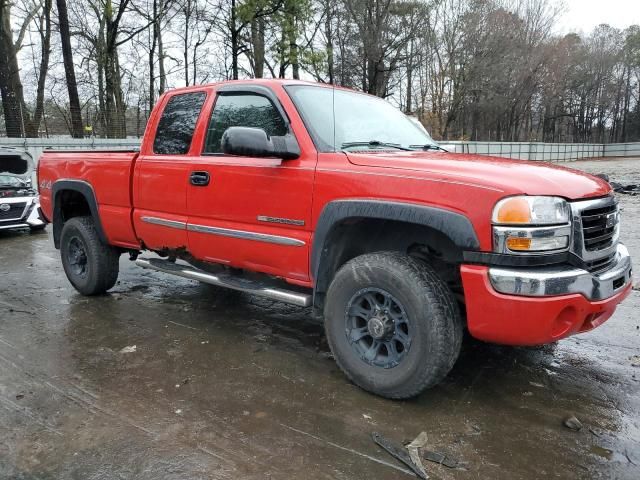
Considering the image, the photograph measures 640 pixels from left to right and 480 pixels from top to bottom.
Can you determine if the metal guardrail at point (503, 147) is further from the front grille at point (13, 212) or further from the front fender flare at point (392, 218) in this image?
the front grille at point (13, 212)

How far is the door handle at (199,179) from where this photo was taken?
12.8 feet

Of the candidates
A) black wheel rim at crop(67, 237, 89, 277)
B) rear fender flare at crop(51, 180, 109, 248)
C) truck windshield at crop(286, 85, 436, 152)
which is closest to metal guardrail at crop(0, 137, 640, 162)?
truck windshield at crop(286, 85, 436, 152)

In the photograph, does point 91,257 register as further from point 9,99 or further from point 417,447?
point 9,99

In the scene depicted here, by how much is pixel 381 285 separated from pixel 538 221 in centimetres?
92

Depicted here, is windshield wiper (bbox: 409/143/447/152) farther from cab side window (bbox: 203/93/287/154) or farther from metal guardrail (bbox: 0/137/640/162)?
cab side window (bbox: 203/93/287/154)

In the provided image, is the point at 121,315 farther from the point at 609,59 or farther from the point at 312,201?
the point at 609,59

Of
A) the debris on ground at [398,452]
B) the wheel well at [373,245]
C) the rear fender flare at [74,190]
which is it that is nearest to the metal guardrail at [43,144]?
the rear fender flare at [74,190]

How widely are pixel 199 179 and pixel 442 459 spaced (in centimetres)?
259

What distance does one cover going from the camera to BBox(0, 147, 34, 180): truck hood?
10453 millimetres

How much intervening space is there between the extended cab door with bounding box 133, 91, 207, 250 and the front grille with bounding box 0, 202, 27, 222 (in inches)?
249

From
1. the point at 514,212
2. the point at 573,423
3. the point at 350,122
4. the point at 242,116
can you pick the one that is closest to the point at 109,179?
the point at 242,116

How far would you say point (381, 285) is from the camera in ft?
9.80

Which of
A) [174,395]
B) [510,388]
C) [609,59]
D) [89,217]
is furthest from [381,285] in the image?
[609,59]

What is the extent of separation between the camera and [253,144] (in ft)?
10.3
